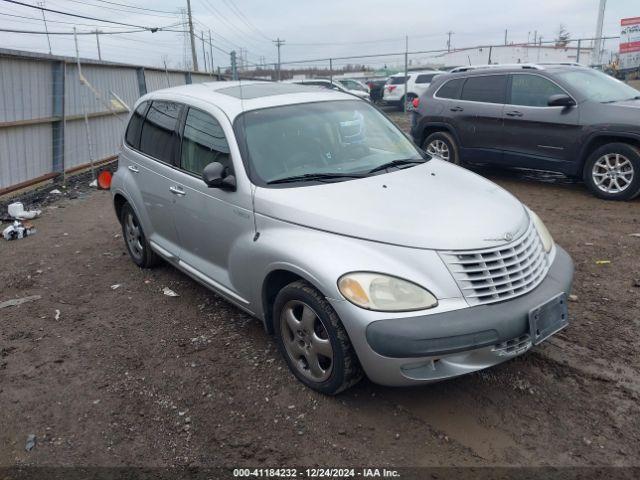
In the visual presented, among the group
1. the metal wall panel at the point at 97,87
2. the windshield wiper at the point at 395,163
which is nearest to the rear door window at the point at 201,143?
the windshield wiper at the point at 395,163

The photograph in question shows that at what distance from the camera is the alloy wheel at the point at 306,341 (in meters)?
3.11

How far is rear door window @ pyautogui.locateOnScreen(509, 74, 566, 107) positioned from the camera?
25.3 ft

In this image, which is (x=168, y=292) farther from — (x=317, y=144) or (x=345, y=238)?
(x=345, y=238)

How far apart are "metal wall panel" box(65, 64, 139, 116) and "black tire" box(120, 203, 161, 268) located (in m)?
5.35

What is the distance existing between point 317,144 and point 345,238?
1.12 m

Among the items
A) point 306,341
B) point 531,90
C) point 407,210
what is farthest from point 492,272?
point 531,90

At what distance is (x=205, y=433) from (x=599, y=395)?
2.33m

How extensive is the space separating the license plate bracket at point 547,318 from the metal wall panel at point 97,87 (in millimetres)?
9412

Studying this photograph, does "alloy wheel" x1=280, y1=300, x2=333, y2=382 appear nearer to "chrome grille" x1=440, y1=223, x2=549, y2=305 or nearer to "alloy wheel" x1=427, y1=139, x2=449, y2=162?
"chrome grille" x1=440, y1=223, x2=549, y2=305

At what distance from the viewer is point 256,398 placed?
331cm

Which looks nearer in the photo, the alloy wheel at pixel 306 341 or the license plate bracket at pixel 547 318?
the license plate bracket at pixel 547 318

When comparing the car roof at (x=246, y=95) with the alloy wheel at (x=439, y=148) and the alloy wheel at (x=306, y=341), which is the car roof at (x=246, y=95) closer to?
the alloy wheel at (x=306, y=341)

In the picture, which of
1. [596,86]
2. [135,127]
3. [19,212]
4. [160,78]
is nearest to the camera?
[135,127]

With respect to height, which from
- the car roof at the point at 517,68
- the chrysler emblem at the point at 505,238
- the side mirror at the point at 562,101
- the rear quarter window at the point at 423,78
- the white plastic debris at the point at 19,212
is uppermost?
the rear quarter window at the point at 423,78
